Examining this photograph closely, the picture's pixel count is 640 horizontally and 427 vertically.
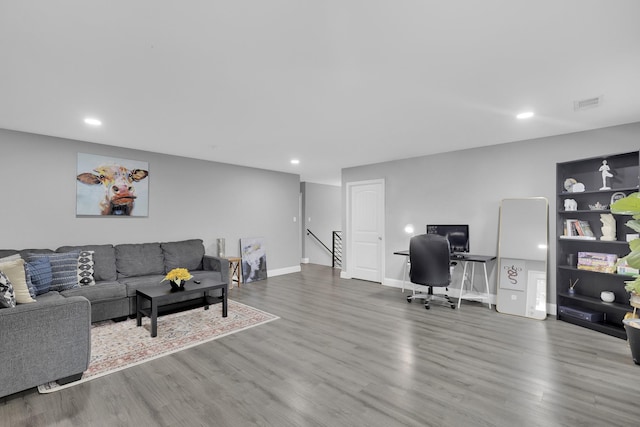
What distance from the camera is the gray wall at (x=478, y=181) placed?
12.8 feet

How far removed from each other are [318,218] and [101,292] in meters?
6.22

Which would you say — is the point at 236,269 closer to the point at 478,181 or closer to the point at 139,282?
the point at 139,282

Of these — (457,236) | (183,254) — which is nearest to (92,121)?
(183,254)

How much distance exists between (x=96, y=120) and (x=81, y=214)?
1649 millimetres

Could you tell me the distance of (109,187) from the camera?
14.9 ft

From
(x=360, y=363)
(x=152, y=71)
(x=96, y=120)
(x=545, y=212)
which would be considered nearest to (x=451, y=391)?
(x=360, y=363)

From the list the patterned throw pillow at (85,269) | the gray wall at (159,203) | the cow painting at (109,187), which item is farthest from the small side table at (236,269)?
the patterned throw pillow at (85,269)

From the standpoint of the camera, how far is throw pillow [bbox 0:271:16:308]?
2.32 metres

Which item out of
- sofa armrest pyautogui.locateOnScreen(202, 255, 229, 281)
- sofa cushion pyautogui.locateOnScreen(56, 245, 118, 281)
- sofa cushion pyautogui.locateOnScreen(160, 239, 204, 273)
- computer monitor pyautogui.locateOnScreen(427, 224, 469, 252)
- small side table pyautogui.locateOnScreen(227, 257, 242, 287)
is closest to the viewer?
sofa cushion pyautogui.locateOnScreen(56, 245, 118, 281)

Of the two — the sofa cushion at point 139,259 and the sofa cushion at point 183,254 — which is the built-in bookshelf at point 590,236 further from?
the sofa cushion at point 139,259

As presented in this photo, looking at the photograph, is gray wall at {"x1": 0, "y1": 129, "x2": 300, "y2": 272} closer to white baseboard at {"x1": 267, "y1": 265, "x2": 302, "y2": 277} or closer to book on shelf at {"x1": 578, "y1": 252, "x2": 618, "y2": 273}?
white baseboard at {"x1": 267, "y1": 265, "x2": 302, "y2": 277}

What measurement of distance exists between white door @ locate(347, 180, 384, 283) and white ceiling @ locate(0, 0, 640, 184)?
2.35 metres

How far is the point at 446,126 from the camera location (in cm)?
366

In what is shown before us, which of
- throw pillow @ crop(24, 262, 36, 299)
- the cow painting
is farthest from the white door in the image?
throw pillow @ crop(24, 262, 36, 299)
